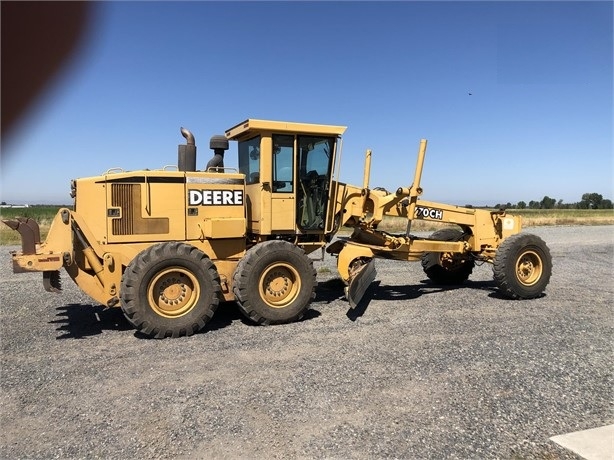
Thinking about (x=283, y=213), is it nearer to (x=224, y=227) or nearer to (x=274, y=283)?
(x=224, y=227)

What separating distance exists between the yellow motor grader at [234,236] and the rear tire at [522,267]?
21 mm

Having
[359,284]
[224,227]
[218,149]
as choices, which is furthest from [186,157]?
[359,284]

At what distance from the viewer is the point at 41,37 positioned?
0.86 m

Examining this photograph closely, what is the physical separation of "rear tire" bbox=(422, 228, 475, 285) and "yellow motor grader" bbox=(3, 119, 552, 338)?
90 cm

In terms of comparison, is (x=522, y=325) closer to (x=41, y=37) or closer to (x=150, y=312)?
(x=150, y=312)

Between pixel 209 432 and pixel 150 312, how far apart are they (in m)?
3.11

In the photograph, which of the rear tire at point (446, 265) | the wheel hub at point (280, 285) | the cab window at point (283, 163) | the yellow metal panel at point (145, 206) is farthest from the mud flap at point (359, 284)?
the yellow metal panel at point (145, 206)

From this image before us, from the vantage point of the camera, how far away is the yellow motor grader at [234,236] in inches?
Answer: 279

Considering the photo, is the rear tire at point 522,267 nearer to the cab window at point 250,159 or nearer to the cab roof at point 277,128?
the cab roof at point 277,128

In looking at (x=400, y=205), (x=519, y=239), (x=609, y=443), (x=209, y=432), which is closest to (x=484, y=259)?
(x=519, y=239)

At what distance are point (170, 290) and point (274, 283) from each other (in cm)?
159

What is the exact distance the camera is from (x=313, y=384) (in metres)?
5.24

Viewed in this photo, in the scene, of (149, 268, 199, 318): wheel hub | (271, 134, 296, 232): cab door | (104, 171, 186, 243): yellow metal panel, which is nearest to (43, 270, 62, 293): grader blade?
(104, 171, 186, 243): yellow metal panel

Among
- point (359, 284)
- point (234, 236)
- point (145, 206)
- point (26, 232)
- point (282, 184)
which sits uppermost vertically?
point (282, 184)
